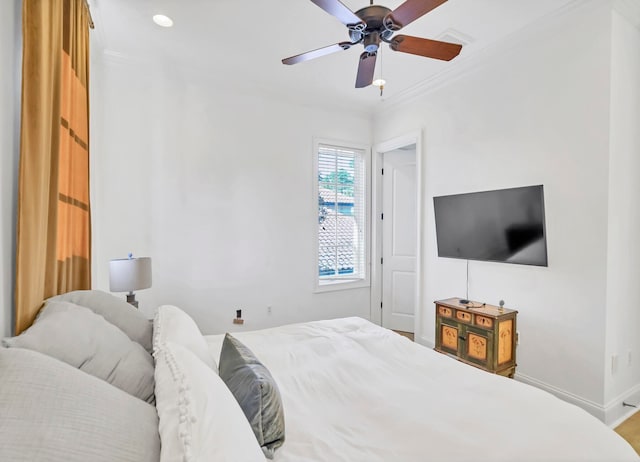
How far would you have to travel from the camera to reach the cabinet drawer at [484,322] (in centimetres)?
258

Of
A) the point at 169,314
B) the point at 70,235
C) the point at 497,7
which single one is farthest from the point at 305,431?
the point at 497,7

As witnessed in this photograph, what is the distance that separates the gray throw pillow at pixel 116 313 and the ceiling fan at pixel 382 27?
1.77 metres

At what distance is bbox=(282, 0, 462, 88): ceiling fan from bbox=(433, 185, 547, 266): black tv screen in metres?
1.32

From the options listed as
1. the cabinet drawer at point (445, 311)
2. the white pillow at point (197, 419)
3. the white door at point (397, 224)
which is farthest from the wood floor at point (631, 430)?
the white pillow at point (197, 419)

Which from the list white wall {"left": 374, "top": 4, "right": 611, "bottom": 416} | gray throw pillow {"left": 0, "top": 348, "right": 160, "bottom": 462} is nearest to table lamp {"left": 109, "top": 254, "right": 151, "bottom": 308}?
gray throw pillow {"left": 0, "top": 348, "right": 160, "bottom": 462}

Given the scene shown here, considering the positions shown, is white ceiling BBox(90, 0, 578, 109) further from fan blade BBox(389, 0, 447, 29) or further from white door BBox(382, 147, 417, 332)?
white door BBox(382, 147, 417, 332)

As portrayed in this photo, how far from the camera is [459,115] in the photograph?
3.29 metres

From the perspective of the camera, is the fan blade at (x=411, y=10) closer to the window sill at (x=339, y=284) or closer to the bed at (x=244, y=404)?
the bed at (x=244, y=404)

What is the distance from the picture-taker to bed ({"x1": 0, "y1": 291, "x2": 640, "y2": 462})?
66 cm

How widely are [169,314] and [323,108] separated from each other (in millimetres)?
3316

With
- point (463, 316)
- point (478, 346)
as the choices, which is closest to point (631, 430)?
point (478, 346)

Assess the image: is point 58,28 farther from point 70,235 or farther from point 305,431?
point 305,431

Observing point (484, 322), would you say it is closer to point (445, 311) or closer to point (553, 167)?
point (445, 311)

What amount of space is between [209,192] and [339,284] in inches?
79.2
